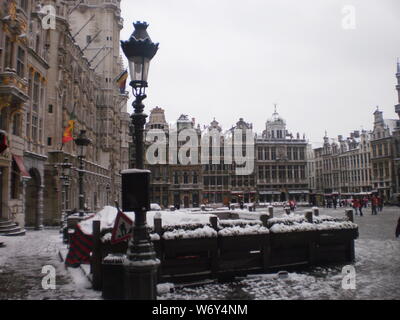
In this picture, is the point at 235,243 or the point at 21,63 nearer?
the point at 235,243

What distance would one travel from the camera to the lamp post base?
18.5 feet

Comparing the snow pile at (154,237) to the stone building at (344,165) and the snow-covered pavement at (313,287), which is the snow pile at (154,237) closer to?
the snow-covered pavement at (313,287)

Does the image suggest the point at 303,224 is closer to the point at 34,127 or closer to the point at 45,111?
the point at 34,127

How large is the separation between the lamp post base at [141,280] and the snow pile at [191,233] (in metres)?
2.94

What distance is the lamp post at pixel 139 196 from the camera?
223 inches

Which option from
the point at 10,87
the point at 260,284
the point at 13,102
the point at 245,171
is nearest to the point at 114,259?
the point at 260,284

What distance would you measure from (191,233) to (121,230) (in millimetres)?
1924

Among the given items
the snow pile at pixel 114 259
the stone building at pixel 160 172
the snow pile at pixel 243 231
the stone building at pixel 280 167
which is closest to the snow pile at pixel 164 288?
the snow pile at pixel 114 259

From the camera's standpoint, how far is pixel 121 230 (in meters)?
7.63

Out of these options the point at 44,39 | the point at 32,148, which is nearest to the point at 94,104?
the point at 44,39

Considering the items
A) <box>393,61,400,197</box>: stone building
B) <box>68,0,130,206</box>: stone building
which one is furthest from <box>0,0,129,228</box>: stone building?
<box>393,61,400,197</box>: stone building

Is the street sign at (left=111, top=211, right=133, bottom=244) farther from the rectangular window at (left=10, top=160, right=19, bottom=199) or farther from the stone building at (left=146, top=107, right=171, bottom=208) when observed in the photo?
the stone building at (left=146, top=107, right=171, bottom=208)

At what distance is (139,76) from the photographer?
6.48m
